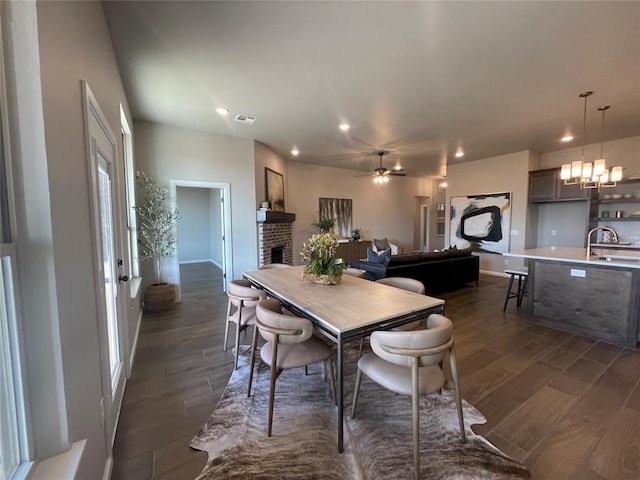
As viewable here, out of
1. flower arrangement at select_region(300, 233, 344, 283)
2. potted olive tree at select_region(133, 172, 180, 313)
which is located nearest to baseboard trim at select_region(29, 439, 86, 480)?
flower arrangement at select_region(300, 233, 344, 283)

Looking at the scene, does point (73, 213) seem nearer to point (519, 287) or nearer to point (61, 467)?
point (61, 467)

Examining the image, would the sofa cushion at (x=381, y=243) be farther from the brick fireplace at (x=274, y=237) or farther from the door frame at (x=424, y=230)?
the brick fireplace at (x=274, y=237)

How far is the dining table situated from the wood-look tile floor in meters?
0.89

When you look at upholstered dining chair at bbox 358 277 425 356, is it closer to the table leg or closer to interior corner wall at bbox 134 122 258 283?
the table leg

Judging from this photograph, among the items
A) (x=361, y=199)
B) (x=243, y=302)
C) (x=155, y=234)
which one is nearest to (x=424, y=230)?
(x=361, y=199)

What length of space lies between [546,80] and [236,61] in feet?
11.0

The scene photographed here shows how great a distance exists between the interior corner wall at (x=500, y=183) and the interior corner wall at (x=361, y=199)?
6.87ft

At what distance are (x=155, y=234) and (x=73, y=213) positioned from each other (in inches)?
130

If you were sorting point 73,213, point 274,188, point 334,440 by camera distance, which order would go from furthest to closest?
point 274,188
point 334,440
point 73,213

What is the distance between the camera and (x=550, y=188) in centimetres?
582

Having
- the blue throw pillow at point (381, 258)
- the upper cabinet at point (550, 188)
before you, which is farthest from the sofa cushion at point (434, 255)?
the upper cabinet at point (550, 188)

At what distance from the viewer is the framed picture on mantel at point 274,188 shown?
19.0ft

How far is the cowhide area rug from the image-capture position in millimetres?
1517

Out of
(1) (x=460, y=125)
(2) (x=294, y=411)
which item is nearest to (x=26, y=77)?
(2) (x=294, y=411)
